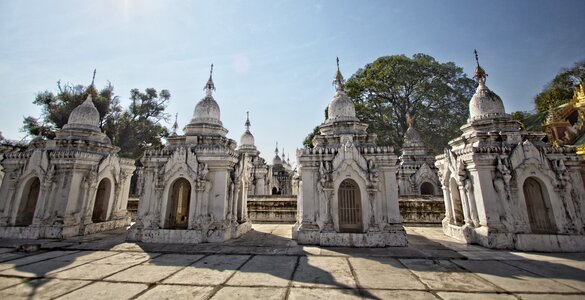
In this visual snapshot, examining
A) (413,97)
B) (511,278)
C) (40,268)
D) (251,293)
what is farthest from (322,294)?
(413,97)

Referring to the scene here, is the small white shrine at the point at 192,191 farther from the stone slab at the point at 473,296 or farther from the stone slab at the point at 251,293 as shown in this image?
the stone slab at the point at 473,296

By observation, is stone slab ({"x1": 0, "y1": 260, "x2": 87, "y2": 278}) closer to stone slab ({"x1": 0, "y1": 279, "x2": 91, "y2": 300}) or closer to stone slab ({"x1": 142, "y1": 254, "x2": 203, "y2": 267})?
stone slab ({"x1": 0, "y1": 279, "x2": 91, "y2": 300})

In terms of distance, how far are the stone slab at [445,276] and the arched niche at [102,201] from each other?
14.5m

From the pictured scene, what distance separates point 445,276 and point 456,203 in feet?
21.9

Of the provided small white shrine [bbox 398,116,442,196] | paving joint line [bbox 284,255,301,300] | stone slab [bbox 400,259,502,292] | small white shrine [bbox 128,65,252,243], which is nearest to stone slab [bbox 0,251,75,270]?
small white shrine [bbox 128,65,252,243]

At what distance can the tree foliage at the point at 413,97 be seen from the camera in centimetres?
2881

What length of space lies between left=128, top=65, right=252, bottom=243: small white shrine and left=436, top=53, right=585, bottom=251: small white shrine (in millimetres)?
9604

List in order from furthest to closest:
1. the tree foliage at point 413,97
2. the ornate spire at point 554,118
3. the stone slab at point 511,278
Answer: the tree foliage at point 413,97
the ornate spire at point 554,118
the stone slab at point 511,278

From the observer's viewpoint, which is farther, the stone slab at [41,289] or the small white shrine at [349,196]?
the small white shrine at [349,196]

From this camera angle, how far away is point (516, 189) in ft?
30.3

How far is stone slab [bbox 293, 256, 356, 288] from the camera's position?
17.9 ft

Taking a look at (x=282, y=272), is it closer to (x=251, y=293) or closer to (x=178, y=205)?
(x=251, y=293)

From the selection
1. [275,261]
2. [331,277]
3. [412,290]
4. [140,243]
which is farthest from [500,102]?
[140,243]

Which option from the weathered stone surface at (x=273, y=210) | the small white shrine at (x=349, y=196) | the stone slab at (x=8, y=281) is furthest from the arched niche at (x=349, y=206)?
the stone slab at (x=8, y=281)
